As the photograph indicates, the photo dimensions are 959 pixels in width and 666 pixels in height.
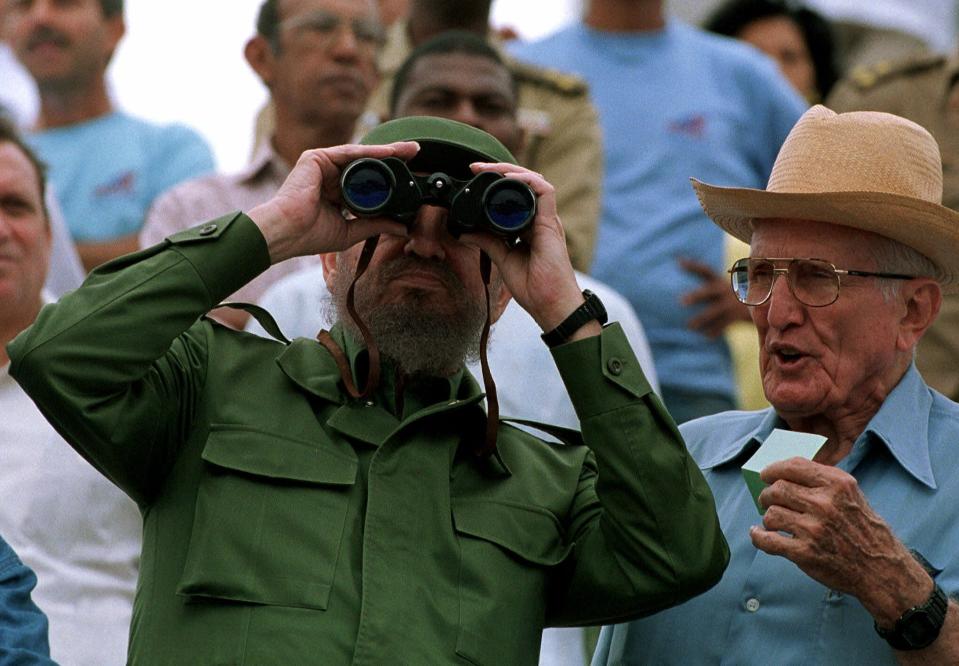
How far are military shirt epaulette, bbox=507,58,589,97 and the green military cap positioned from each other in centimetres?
295

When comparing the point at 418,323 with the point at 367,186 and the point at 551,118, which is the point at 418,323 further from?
the point at 551,118

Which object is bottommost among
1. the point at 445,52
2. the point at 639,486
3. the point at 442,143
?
the point at 445,52

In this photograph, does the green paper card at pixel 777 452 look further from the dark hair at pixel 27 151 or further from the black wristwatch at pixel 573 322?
the dark hair at pixel 27 151

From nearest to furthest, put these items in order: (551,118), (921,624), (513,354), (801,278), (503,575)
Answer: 1. (921,624)
2. (503,575)
3. (801,278)
4. (513,354)
5. (551,118)

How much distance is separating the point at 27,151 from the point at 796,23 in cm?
472

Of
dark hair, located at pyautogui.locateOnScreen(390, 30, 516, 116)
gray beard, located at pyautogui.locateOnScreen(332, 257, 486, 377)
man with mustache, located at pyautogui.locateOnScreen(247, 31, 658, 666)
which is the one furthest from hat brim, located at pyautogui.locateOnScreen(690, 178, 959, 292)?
dark hair, located at pyautogui.locateOnScreen(390, 30, 516, 116)

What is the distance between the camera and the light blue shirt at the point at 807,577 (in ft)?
15.3

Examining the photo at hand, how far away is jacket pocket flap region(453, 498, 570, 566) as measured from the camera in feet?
15.4

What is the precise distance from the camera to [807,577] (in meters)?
4.79

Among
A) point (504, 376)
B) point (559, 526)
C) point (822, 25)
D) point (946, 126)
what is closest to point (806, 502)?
point (559, 526)

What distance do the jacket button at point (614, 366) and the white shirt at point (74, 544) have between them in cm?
199

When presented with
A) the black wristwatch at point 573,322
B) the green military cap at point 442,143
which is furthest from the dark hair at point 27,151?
the black wristwatch at point 573,322

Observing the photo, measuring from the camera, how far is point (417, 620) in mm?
4500

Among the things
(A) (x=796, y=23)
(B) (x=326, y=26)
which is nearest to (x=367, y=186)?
(B) (x=326, y=26)
